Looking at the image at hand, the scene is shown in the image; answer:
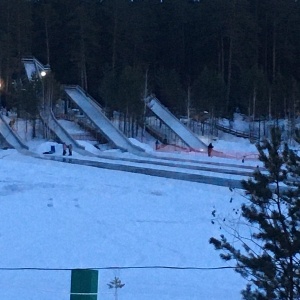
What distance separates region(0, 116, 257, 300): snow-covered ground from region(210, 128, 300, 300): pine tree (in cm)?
307

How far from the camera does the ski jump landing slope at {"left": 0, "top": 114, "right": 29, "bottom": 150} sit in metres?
35.8

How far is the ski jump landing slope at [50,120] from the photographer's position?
35.8m

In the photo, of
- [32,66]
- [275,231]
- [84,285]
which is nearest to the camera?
[84,285]

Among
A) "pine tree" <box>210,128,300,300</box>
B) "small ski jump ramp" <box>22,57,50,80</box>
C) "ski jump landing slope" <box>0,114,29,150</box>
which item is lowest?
"ski jump landing slope" <box>0,114,29,150</box>

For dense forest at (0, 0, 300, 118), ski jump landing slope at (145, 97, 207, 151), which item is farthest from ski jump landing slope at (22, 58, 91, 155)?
ski jump landing slope at (145, 97, 207, 151)

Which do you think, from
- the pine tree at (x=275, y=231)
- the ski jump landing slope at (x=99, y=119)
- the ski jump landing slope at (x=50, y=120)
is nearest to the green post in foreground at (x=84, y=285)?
the pine tree at (x=275, y=231)

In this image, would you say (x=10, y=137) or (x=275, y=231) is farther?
(x=10, y=137)

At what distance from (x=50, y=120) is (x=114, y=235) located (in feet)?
87.4

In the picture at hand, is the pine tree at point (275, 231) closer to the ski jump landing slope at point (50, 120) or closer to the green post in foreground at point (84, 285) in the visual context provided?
the green post in foreground at point (84, 285)

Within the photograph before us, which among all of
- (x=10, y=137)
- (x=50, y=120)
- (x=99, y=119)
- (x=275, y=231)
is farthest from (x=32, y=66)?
(x=275, y=231)

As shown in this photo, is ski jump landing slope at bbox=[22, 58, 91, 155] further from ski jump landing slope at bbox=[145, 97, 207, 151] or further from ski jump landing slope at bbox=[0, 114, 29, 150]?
ski jump landing slope at bbox=[145, 97, 207, 151]

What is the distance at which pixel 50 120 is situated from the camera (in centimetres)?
4003

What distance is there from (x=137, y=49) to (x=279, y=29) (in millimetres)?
11045

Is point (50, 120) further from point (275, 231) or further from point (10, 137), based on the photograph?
point (275, 231)
